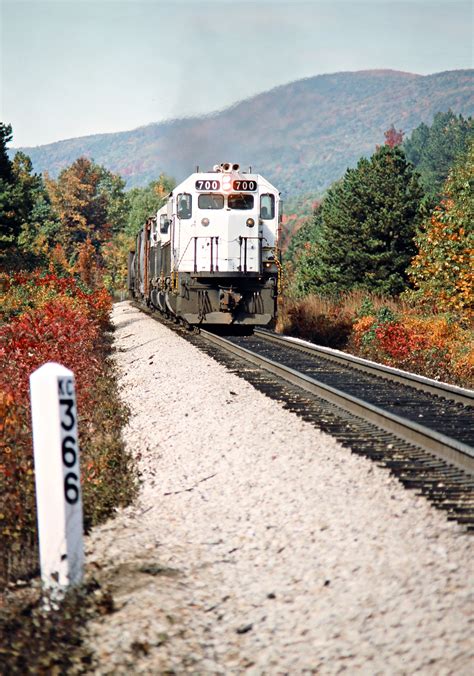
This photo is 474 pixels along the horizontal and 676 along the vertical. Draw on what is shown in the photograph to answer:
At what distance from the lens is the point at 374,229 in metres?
32.2

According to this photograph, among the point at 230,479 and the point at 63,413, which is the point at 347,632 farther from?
the point at 230,479

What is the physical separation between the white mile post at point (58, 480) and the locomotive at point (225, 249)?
14.4 metres

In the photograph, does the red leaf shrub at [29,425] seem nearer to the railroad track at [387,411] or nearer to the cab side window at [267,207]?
the railroad track at [387,411]

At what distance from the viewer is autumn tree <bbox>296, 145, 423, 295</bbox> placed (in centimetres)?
3186

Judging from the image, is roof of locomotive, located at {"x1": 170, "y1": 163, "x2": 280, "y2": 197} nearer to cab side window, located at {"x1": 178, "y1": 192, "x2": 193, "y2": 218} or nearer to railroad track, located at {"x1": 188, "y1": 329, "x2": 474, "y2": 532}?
cab side window, located at {"x1": 178, "y1": 192, "x2": 193, "y2": 218}

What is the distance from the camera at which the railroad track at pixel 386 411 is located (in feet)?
20.9

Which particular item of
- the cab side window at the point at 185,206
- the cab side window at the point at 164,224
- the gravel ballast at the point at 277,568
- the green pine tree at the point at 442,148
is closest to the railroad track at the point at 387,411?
the gravel ballast at the point at 277,568

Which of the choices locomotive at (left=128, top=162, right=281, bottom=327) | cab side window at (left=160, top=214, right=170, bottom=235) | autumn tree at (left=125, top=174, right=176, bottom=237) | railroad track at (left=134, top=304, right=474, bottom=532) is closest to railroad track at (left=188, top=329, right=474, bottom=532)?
railroad track at (left=134, top=304, right=474, bottom=532)

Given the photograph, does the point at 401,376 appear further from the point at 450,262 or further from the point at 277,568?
the point at 450,262

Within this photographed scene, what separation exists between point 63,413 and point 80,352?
29.7 feet

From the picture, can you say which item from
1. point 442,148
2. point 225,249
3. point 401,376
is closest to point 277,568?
point 401,376

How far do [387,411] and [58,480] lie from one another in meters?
4.98

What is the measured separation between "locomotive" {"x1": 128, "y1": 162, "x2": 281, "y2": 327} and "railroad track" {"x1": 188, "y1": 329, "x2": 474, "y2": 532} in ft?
9.04

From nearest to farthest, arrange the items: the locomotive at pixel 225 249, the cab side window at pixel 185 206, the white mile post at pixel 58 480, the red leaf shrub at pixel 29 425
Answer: the white mile post at pixel 58 480, the red leaf shrub at pixel 29 425, the locomotive at pixel 225 249, the cab side window at pixel 185 206
